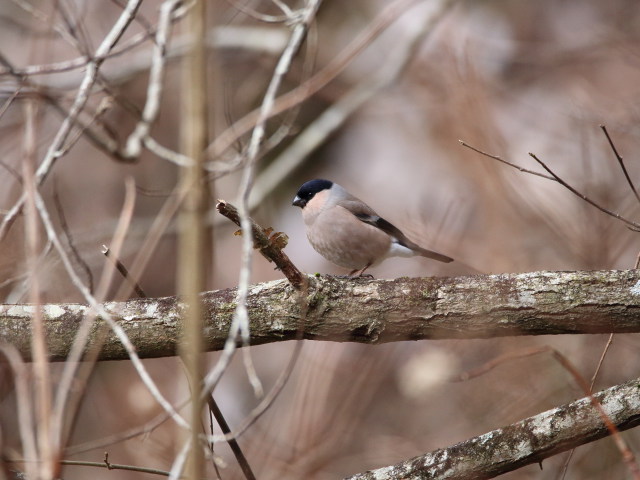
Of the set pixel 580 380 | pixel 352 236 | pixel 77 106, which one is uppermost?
pixel 352 236

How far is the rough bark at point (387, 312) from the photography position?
3066mm

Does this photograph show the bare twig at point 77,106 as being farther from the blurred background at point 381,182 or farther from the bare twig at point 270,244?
the bare twig at point 270,244

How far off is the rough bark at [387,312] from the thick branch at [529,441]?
13.2 inches

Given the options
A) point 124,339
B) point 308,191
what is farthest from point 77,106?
point 308,191

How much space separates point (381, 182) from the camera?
873 cm

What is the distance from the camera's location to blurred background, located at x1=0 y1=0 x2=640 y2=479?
15.1 ft

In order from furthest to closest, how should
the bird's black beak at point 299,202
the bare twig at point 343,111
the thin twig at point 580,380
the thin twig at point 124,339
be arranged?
the bare twig at point 343,111 → the bird's black beak at point 299,202 → the thin twig at point 124,339 → the thin twig at point 580,380

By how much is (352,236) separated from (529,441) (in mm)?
2055

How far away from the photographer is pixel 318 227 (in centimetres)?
474

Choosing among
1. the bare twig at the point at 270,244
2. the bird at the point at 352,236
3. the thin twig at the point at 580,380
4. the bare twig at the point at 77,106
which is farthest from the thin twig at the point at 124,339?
the bird at the point at 352,236

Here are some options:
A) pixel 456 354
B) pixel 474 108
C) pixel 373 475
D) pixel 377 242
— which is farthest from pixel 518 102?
pixel 373 475

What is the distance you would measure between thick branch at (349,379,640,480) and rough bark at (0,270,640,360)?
1.10 feet

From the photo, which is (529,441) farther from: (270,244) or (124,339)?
(124,339)

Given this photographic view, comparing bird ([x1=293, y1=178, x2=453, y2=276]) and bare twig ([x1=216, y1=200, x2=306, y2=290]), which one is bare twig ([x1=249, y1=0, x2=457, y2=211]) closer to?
bird ([x1=293, y1=178, x2=453, y2=276])
